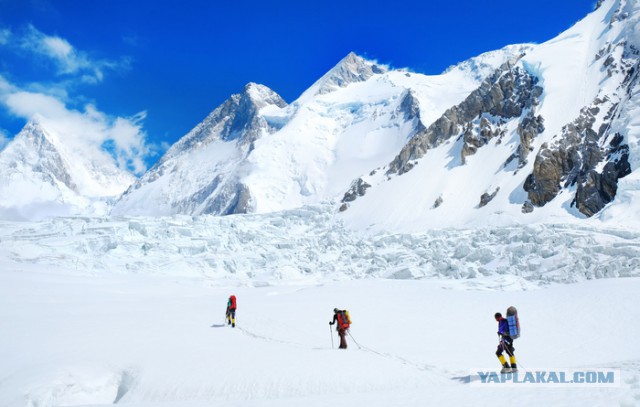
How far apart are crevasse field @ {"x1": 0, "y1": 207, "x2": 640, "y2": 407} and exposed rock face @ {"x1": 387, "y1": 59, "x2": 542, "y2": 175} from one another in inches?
1557

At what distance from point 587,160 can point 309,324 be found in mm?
57914

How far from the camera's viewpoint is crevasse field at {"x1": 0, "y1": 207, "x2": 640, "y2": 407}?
11641 mm

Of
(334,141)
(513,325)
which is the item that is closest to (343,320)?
(513,325)

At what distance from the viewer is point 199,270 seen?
5562cm

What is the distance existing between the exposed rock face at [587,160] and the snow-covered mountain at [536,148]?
0.46 feet

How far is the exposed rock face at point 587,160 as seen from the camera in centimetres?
5938

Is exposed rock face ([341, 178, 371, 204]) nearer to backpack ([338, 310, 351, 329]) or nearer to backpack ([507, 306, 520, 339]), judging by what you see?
backpack ([338, 310, 351, 329])

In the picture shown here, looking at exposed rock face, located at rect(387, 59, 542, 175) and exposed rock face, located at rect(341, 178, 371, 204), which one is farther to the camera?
exposed rock face, located at rect(341, 178, 371, 204)

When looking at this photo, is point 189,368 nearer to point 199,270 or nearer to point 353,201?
point 199,270

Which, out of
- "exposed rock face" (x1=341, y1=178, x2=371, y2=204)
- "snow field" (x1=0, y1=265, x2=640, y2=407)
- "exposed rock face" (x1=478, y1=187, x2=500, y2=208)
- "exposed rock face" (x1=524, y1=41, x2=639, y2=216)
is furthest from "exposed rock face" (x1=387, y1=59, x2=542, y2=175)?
"snow field" (x1=0, y1=265, x2=640, y2=407)

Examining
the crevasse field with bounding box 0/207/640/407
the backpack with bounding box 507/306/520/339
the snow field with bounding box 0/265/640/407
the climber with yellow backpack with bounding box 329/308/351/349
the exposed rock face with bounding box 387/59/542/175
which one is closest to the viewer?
the snow field with bounding box 0/265/640/407

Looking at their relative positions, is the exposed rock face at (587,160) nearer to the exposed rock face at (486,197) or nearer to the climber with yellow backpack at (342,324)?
the exposed rock face at (486,197)

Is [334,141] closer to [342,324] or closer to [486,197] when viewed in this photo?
[486,197]

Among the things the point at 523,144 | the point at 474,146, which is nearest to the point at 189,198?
the point at 474,146
